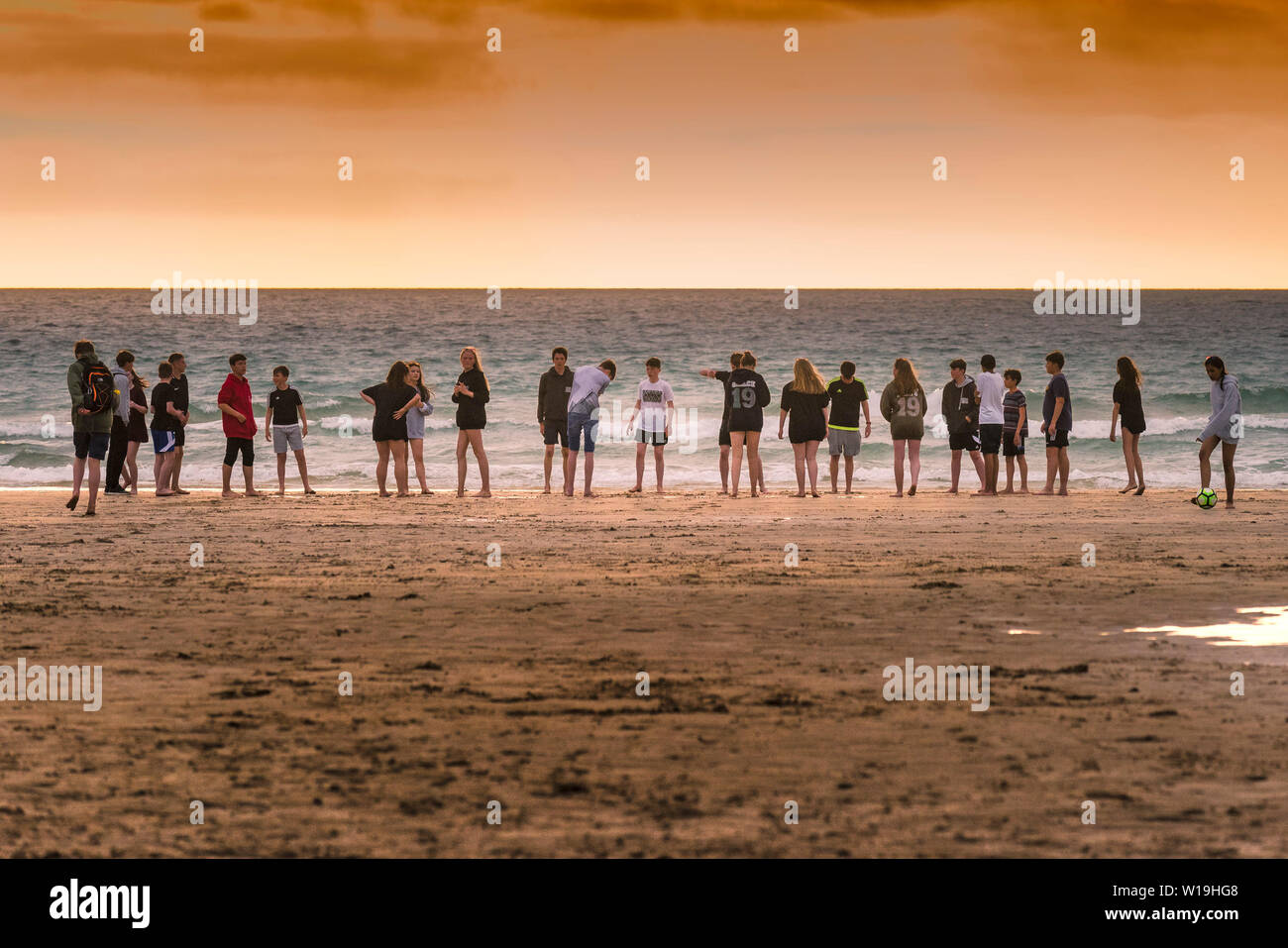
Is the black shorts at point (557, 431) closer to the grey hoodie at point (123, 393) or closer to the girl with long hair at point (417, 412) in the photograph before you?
the girl with long hair at point (417, 412)

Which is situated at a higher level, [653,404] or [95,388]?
[95,388]

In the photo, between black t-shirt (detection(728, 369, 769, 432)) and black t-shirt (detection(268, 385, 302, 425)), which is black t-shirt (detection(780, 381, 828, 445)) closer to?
black t-shirt (detection(728, 369, 769, 432))

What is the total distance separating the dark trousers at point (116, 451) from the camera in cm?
1742

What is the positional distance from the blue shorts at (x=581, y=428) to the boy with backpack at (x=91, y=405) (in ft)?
17.6

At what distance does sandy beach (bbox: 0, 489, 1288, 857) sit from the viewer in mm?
5293

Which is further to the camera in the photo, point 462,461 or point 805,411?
point 462,461

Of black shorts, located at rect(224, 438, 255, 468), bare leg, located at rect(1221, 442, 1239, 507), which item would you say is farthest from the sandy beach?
black shorts, located at rect(224, 438, 255, 468)

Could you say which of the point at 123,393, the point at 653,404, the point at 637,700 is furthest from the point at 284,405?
the point at 637,700

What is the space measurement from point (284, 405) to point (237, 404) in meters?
0.58

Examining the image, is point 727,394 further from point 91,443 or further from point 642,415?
point 91,443

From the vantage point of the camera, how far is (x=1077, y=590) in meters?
10.5

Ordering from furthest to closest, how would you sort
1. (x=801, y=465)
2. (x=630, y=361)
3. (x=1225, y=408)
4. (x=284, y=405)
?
(x=630, y=361), (x=801, y=465), (x=284, y=405), (x=1225, y=408)

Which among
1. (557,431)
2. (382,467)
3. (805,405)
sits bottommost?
(382,467)

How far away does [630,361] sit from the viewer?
58.2 m
